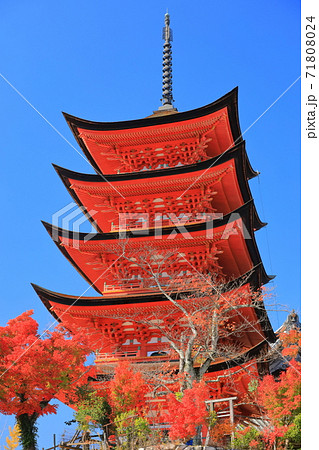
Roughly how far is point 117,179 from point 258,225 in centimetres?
1055

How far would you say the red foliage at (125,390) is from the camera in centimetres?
1702

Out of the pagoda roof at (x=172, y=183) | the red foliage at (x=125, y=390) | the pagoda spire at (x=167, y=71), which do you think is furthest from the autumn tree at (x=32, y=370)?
the pagoda spire at (x=167, y=71)

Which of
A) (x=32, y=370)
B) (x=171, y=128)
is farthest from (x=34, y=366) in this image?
(x=171, y=128)

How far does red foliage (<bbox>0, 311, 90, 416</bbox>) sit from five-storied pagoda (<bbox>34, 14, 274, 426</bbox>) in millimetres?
2459

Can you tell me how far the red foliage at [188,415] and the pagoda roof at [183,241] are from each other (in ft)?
25.1

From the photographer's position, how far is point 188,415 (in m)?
14.6

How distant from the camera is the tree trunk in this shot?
16.3 metres

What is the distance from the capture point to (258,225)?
3141 cm

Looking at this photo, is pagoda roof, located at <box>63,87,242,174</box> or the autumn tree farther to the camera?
pagoda roof, located at <box>63,87,242,174</box>

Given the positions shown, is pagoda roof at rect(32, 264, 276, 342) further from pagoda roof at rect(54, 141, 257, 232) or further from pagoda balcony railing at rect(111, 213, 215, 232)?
pagoda roof at rect(54, 141, 257, 232)

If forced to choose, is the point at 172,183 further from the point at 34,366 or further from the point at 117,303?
the point at 34,366

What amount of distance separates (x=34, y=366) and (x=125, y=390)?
110 inches

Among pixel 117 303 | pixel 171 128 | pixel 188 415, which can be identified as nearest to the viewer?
pixel 188 415

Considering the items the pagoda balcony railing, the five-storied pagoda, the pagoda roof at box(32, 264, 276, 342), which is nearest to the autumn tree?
the five-storied pagoda
